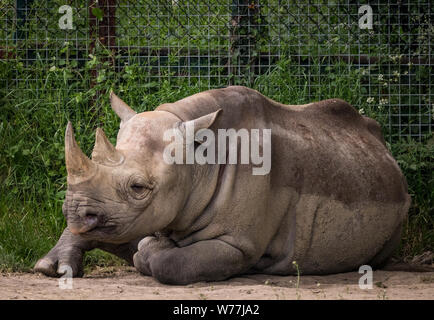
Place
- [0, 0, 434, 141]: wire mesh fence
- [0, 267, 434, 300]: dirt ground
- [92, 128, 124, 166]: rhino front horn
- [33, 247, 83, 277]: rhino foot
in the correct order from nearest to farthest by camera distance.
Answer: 1. [0, 267, 434, 300]: dirt ground
2. [92, 128, 124, 166]: rhino front horn
3. [33, 247, 83, 277]: rhino foot
4. [0, 0, 434, 141]: wire mesh fence

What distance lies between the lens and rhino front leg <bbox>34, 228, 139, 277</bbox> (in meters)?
6.41

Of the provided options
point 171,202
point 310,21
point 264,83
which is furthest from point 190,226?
point 310,21

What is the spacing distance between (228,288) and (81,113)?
11.7 feet

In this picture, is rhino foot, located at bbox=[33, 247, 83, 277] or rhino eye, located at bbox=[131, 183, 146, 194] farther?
rhino foot, located at bbox=[33, 247, 83, 277]

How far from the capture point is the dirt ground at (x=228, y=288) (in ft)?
17.6

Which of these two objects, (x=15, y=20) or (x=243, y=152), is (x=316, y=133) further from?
(x=15, y=20)

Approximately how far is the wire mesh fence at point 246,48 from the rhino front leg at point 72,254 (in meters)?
2.40

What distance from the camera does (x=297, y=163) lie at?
6.43 metres

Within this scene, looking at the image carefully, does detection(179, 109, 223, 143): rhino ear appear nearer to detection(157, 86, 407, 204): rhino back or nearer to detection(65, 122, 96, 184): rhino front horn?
detection(157, 86, 407, 204): rhino back

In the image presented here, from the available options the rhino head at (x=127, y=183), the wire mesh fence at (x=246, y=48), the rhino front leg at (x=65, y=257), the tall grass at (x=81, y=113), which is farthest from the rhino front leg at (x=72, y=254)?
the wire mesh fence at (x=246, y=48)

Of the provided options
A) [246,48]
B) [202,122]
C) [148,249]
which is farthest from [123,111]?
[246,48]

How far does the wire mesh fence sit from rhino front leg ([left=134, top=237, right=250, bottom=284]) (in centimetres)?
284

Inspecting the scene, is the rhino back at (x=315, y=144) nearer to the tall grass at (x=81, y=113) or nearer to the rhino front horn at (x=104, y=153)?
the rhino front horn at (x=104, y=153)

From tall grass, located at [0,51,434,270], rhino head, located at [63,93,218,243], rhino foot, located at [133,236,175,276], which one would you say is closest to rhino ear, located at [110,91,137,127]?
rhino head, located at [63,93,218,243]
